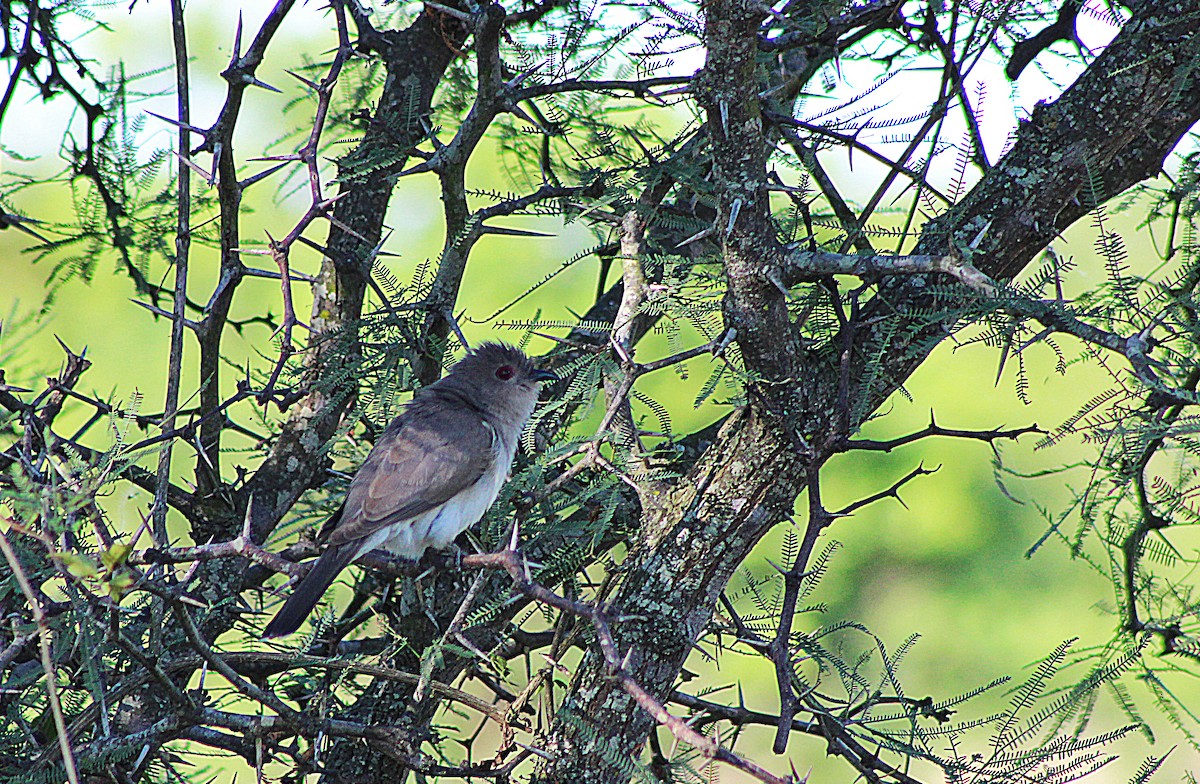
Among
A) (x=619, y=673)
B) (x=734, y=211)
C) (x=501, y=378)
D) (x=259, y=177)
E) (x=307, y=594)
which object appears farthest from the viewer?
(x=501, y=378)

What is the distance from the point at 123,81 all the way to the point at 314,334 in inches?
56.4

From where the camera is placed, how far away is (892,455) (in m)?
8.30

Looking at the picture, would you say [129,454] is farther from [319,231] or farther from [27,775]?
[319,231]

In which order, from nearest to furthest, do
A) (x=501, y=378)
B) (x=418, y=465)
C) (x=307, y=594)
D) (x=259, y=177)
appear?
(x=259, y=177) < (x=307, y=594) < (x=418, y=465) < (x=501, y=378)

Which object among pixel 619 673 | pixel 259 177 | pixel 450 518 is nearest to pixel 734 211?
pixel 619 673

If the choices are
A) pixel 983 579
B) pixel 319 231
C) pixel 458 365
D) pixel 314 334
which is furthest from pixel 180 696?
pixel 983 579

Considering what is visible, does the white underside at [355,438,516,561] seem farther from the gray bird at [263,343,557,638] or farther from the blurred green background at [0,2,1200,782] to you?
the blurred green background at [0,2,1200,782]

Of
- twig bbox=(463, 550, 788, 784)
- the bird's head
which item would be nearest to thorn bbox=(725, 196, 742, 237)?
twig bbox=(463, 550, 788, 784)

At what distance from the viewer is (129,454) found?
9.93 ft

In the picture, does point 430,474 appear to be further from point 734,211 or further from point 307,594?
point 734,211

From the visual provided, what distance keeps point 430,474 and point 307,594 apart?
89 cm

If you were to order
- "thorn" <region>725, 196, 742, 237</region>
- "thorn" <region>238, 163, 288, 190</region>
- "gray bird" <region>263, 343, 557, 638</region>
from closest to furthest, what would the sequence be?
"thorn" <region>725, 196, 742, 237</region> → "thorn" <region>238, 163, 288, 190</region> → "gray bird" <region>263, 343, 557, 638</region>

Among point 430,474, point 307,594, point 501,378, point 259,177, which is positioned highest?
point 501,378

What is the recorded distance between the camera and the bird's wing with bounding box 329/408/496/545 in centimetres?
454
